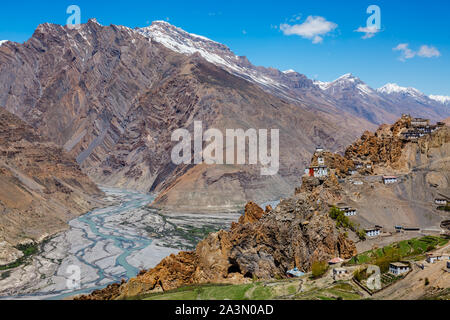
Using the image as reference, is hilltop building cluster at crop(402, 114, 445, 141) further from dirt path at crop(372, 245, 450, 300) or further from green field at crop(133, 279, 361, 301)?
green field at crop(133, 279, 361, 301)

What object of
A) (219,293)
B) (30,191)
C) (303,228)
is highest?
(30,191)

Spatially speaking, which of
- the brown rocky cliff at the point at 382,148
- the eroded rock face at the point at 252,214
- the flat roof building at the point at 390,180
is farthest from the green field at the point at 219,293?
the brown rocky cliff at the point at 382,148

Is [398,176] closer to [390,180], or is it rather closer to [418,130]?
[390,180]

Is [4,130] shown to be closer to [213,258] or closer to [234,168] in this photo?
[234,168]

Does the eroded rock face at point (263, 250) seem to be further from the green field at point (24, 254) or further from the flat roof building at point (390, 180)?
the green field at point (24, 254)

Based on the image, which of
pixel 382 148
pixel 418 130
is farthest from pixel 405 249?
pixel 418 130

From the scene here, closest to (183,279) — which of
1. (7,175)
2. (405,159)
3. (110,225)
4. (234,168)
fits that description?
(405,159)
